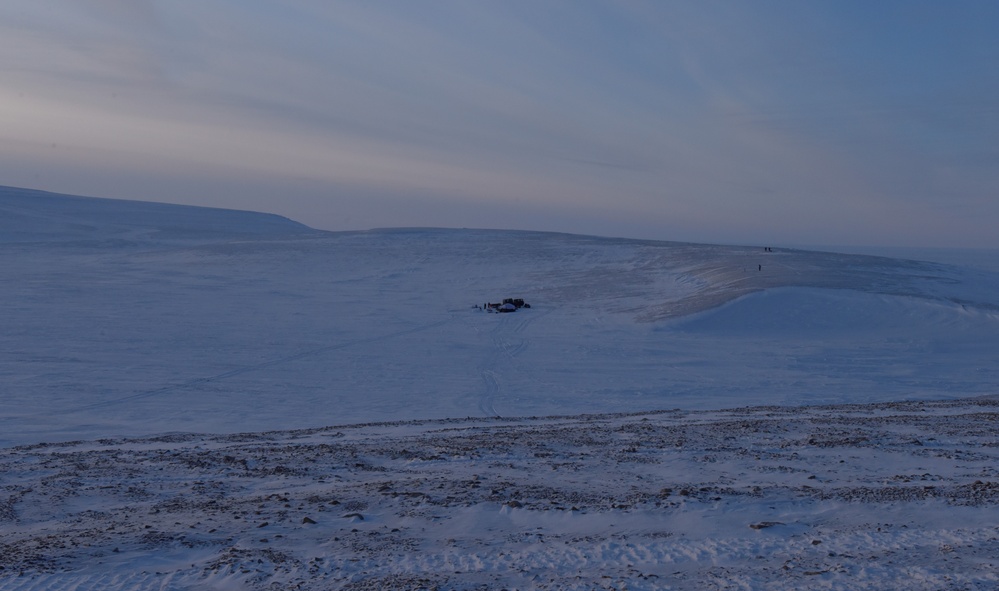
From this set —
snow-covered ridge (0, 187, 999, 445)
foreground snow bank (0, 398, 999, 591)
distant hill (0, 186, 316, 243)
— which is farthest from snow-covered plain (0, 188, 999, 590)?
distant hill (0, 186, 316, 243)

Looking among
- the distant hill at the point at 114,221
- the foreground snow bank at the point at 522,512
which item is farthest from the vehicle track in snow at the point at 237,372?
the distant hill at the point at 114,221

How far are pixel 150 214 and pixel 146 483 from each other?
271 feet

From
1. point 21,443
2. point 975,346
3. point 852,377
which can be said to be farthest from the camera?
point 975,346

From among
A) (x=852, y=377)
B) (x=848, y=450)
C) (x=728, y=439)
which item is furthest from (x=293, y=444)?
(x=852, y=377)

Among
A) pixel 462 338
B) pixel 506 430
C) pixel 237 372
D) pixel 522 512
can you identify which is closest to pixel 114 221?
pixel 462 338

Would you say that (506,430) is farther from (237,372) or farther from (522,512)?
(237,372)

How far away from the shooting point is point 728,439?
31.3ft

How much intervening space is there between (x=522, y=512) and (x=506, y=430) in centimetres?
466

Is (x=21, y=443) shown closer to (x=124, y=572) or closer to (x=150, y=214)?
(x=124, y=572)

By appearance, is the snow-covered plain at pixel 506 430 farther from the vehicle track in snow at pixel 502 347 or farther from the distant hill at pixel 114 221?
the distant hill at pixel 114 221

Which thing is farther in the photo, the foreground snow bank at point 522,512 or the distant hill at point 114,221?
the distant hill at point 114,221

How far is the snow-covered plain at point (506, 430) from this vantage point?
542 cm

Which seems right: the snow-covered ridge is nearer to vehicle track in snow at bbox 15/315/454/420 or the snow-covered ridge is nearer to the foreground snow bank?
vehicle track in snow at bbox 15/315/454/420

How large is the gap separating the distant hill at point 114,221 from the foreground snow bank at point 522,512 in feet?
179
